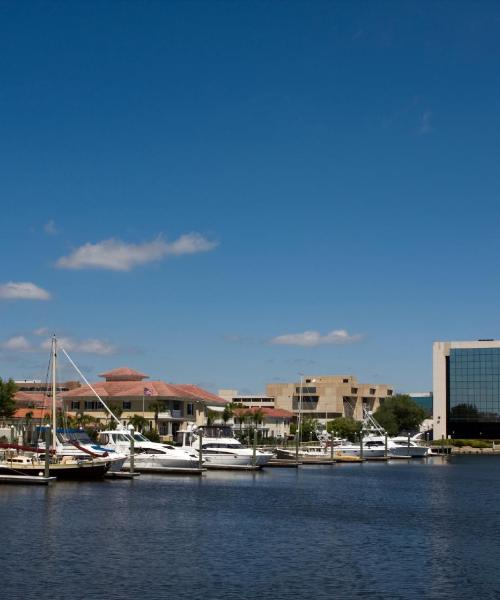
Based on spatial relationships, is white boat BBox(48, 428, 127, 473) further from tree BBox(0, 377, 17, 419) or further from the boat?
tree BBox(0, 377, 17, 419)

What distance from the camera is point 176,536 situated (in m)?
58.4

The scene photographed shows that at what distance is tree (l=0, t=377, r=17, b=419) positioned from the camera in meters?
163

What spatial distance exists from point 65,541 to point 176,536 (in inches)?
288

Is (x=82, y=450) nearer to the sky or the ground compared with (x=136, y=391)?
nearer to the ground

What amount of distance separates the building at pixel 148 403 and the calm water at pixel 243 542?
75783 millimetres

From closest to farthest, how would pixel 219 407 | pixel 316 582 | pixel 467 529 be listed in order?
pixel 316 582 → pixel 467 529 → pixel 219 407

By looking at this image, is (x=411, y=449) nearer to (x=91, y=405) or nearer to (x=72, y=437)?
(x=91, y=405)

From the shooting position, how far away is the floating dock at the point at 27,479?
8681cm

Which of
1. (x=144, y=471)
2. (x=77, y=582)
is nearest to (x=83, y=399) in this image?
(x=144, y=471)

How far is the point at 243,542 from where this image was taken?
5631 centimetres

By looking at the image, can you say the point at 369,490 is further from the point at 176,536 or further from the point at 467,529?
the point at 176,536

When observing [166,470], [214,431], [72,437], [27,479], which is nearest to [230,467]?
[214,431]

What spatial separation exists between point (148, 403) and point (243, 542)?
396 feet

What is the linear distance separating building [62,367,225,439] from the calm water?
7578 centimetres
